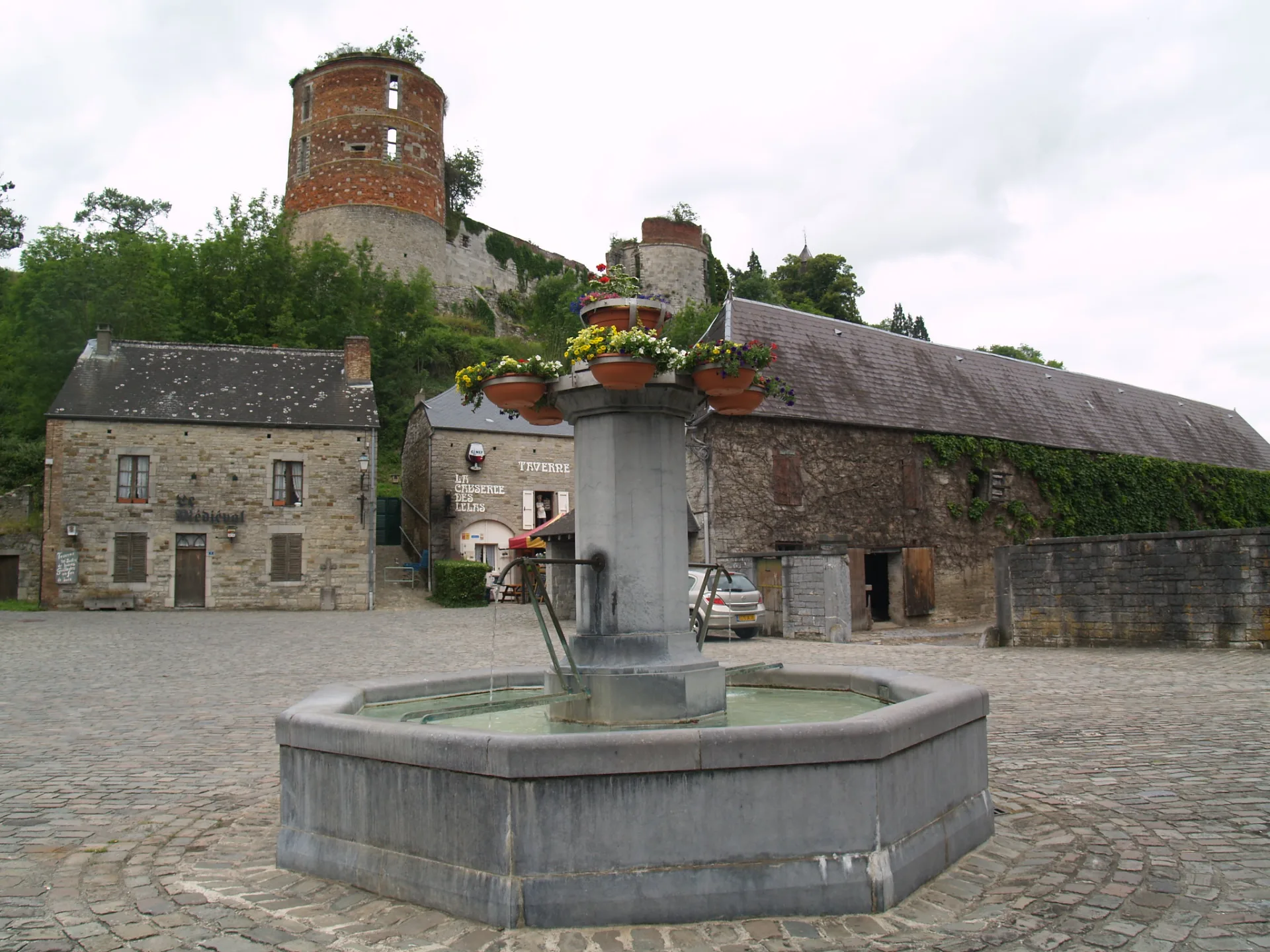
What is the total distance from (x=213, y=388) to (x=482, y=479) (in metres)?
8.65

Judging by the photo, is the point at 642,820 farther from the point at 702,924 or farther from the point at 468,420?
the point at 468,420

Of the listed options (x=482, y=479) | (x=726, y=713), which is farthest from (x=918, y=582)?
(x=726, y=713)

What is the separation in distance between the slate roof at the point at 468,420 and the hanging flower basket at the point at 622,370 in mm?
27363

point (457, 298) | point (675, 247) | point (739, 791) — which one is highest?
point (675, 247)

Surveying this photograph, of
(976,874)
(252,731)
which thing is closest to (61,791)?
(252,731)

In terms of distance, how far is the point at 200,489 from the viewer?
27297mm

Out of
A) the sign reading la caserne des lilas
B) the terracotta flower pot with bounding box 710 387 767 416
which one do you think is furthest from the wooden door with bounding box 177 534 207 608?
the terracotta flower pot with bounding box 710 387 767 416

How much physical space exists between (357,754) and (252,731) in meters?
4.62

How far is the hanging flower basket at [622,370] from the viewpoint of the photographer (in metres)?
5.00

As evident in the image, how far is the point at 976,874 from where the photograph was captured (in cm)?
435

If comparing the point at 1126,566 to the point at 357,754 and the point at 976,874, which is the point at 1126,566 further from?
the point at 357,754

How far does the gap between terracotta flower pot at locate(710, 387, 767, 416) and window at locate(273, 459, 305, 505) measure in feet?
79.7

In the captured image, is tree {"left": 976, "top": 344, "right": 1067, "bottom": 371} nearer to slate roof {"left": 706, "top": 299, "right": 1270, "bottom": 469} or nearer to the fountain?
slate roof {"left": 706, "top": 299, "right": 1270, "bottom": 469}

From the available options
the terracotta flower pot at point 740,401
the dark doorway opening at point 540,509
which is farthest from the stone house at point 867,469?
the terracotta flower pot at point 740,401
